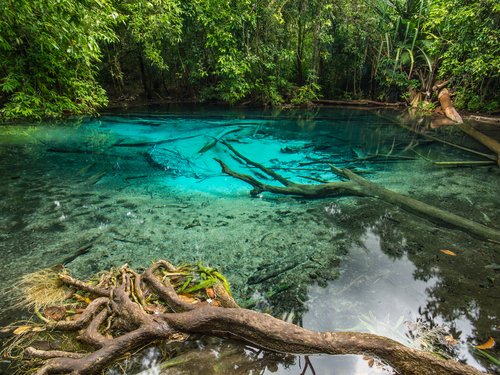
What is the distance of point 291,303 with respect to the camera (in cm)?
178

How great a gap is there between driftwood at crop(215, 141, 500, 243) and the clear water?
0.14m

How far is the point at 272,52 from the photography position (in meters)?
12.0

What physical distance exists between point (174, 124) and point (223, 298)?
7.70m

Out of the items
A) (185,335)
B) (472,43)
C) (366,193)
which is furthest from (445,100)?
(185,335)

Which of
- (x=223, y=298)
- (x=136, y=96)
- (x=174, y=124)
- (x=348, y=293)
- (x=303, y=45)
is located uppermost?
(x=303, y=45)

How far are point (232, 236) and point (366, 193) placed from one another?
2.13 m

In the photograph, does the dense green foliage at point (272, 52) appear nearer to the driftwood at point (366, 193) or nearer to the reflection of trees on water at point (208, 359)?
the driftwood at point (366, 193)

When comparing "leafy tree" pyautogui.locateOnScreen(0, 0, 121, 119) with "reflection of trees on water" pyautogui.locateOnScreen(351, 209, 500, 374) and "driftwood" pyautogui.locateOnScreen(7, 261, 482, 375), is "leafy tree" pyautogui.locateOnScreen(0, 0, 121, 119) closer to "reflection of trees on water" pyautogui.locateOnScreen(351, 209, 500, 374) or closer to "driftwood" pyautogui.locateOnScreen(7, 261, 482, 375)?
Answer: "driftwood" pyautogui.locateOnScreen(7, 261, 482, 375)

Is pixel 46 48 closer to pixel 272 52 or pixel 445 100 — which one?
pixel 272 52

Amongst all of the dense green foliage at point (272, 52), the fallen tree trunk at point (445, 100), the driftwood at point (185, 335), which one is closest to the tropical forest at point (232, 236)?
the driftwood at point (185, 335)

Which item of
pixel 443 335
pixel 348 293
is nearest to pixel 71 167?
pixel 348 293

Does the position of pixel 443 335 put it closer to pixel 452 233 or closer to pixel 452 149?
pixel 452 233

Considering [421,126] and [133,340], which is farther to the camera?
[421,126]

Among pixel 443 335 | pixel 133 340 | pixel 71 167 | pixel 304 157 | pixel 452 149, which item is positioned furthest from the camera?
pixel 452 149
